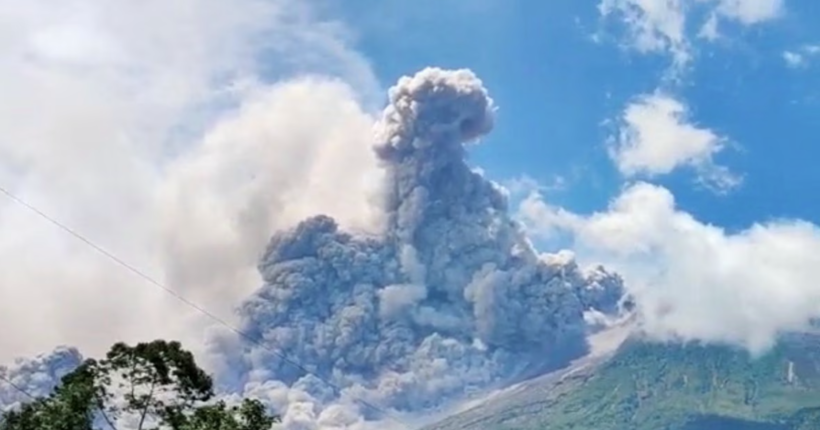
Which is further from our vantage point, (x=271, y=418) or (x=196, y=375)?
(x=196, y=375)

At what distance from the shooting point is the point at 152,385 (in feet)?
90.2

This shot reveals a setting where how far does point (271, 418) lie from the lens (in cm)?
2616

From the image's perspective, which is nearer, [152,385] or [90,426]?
[90,426]

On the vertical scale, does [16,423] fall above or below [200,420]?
above

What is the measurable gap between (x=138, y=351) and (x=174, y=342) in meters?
0.99

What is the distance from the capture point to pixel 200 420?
24359mm

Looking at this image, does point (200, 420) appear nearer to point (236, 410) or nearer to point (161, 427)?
point (236, 410)

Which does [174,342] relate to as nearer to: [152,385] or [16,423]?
[152,385]

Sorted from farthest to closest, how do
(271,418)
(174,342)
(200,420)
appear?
(174,342)
(271,418)
(200,420)

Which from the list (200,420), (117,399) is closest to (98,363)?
(117,399)

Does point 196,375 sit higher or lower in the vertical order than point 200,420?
higher

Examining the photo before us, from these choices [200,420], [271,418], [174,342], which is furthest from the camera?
[174,342]

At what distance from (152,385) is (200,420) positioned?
369 cm

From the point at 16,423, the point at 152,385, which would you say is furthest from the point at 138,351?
the point at 16,423
